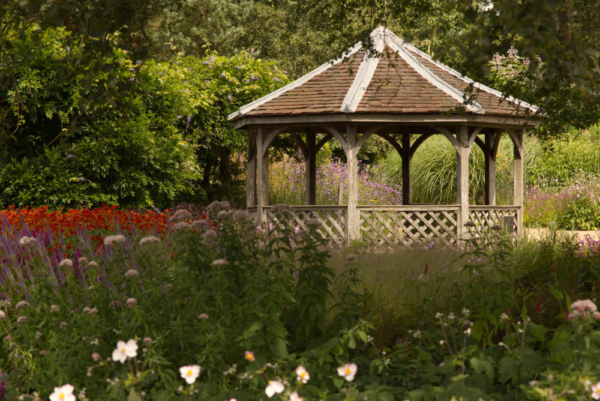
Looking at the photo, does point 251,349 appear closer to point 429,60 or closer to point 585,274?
point 585,274

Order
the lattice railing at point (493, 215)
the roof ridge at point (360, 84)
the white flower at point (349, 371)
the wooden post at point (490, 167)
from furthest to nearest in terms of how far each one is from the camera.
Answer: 1. the wooden post at point (490, 167)
2. the lattice railing at point (493, 215)
3. the roof ridge at point (360, 84)
4. the white flower at point (349, 371)

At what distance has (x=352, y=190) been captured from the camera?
1117cm

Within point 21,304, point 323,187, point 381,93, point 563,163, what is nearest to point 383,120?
point 381,93

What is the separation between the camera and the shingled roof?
35.3 feet

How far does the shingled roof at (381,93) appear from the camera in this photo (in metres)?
10.8

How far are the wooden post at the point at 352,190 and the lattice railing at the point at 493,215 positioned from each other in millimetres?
2043

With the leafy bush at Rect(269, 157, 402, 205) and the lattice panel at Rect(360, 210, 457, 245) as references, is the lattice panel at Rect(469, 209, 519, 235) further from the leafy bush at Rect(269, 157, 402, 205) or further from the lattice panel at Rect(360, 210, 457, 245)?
the leafy bush at Rect(269, 157, 402, 205)

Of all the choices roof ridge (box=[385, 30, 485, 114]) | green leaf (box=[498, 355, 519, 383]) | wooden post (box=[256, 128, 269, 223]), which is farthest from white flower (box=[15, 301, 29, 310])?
roof ridge (box=[385, 30, 485, 114])

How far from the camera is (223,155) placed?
1605cm

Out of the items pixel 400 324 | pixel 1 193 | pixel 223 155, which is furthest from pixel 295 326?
→ pixel 223 155

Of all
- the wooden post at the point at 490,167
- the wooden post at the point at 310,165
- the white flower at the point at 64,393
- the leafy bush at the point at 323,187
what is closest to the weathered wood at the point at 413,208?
the wooden post at the point at 490,167

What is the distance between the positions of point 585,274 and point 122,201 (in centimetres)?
902

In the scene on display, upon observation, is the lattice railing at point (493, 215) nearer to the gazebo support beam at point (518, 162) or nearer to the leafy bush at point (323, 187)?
the gazebo support beam at point (518, 162)

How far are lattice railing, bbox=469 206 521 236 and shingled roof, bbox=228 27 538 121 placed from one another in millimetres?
1718
